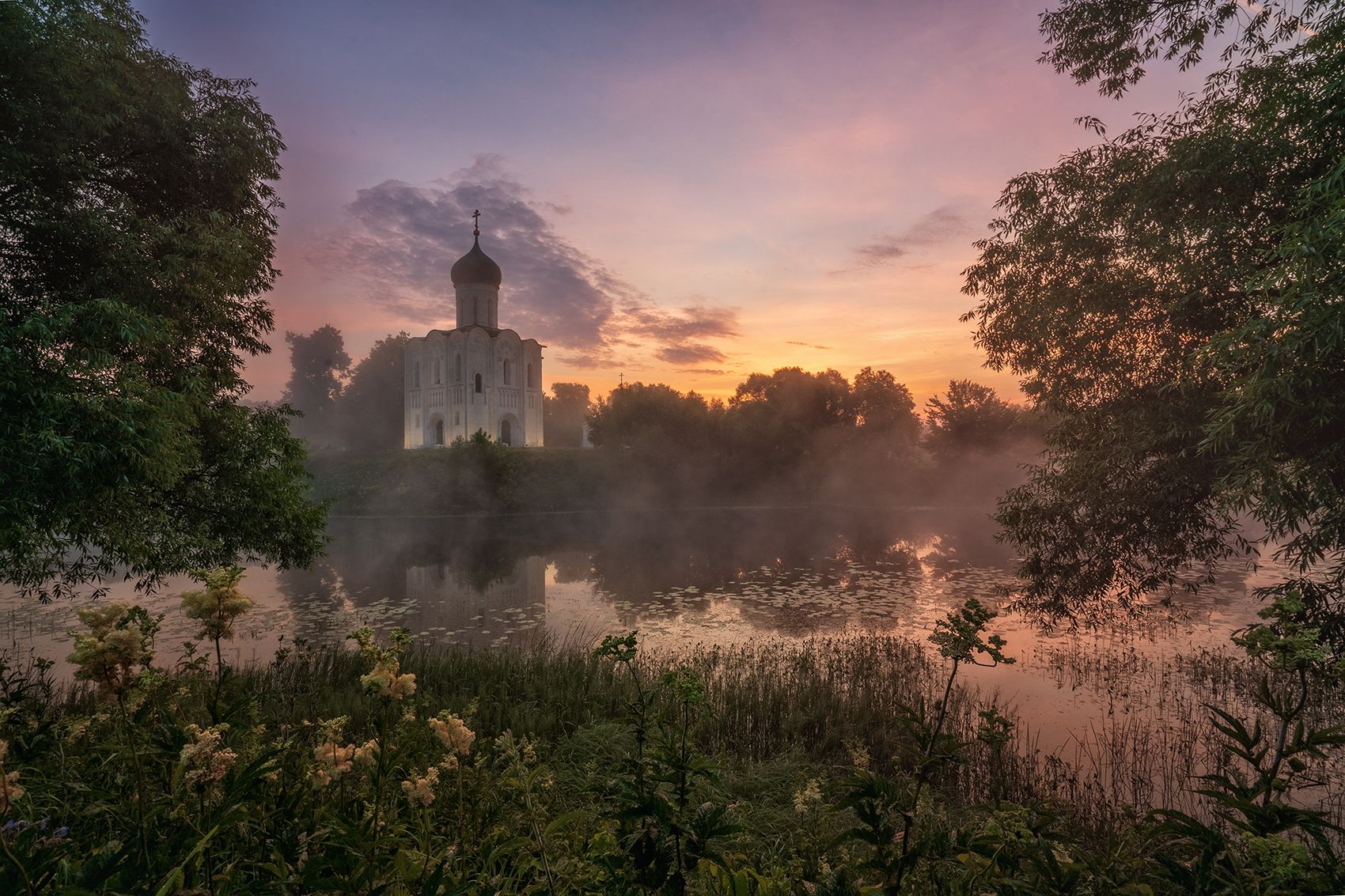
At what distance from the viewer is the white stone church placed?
201 ft

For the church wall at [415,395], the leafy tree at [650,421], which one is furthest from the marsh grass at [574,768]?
the church wall at [415,395]

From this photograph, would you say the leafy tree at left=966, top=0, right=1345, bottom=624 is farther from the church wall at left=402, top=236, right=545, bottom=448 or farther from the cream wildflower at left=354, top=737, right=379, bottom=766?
the church wall at left=402, top=236, right=545, bottom=448

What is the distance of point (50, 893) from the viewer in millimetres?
1441

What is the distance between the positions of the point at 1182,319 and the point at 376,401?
8207cm

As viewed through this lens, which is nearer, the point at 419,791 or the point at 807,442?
the point at 419,791

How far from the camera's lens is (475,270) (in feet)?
205

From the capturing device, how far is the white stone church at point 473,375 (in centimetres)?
6116

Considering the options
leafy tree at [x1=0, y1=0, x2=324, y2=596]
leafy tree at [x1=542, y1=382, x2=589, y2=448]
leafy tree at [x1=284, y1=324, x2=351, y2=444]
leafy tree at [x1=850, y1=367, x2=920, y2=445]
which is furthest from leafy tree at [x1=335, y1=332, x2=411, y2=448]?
leafy tree at [x1=0, y1=0, x2=324, y2=596]

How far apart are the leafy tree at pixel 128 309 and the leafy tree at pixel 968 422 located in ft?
195

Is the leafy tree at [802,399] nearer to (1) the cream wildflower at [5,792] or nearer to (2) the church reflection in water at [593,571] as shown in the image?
(2) the church reflection in water at [593,571]

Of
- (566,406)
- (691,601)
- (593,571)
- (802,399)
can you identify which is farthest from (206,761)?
(566,406)

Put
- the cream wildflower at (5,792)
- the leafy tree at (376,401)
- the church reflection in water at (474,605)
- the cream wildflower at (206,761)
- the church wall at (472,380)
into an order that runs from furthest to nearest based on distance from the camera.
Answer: the leafy tree at (376,401) < the church wall at (472,380) < the church reflection in water at (474,605) < the cream wildflower at (206,761) < the cream wildflower at (5,792)

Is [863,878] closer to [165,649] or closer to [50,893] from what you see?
[50,893]

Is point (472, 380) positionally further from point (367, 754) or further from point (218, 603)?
point (367, 754)
